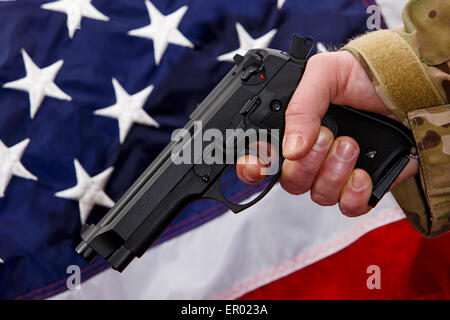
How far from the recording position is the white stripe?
4.14ft

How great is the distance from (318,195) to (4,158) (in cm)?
105

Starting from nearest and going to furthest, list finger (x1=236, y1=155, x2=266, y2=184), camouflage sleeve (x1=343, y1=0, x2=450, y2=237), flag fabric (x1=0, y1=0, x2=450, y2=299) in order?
camouflage sleeve (x1=343, y1=0, x2=450, y2=237)
finger (x1=236, y1=155, x2=266, y2=184)
flag fabric (x1=0, y1=0, x2=450, y2=299)

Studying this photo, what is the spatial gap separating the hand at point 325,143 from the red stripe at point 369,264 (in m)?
0.29

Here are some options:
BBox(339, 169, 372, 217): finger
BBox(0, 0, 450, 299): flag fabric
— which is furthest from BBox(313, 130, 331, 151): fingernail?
BBox(0, 0, 450, 299): flag fabric

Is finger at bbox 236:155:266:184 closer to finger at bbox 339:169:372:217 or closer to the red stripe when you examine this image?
finger at bbox 339:169:372:217

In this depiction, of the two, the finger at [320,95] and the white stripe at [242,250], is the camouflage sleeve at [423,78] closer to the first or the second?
the finger at [320,95]

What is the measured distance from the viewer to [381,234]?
1.29m

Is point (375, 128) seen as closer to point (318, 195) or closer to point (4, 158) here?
point (318, 195)

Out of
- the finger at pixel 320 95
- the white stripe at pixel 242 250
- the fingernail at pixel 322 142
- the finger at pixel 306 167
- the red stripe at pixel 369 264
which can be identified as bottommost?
the red stripe at pixel 369 264

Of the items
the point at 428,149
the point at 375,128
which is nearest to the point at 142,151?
the point at 375,128

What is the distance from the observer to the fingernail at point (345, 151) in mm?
954

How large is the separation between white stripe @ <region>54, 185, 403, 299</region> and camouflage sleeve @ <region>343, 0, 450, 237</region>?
379 millimetres

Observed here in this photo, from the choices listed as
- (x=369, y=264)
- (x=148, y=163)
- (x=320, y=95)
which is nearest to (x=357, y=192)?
(x=320, y=95)

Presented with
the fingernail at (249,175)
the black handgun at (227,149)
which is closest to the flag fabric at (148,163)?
the fingernail at (249,175)
